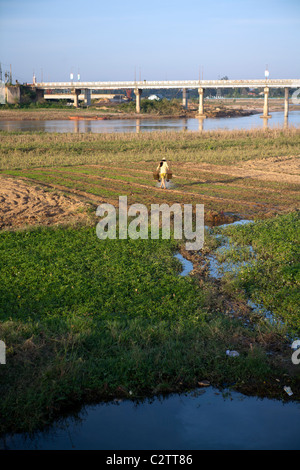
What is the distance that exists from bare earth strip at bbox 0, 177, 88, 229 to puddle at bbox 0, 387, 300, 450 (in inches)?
328

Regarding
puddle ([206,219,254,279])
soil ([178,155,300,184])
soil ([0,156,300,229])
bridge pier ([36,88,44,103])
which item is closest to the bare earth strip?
soil ([0,156,300,229])

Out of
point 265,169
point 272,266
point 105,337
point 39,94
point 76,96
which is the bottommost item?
point 105,337

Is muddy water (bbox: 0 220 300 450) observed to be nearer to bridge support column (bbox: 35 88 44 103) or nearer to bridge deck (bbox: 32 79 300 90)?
bridge deck (bbox: 32 79 300 90)

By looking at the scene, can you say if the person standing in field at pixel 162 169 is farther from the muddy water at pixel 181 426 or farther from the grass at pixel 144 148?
the muddy water at pixel 181 426

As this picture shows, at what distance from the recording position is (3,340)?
6.95 meters

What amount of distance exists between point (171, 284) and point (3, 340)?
11.2 feet

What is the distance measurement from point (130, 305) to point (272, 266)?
11.0 ft

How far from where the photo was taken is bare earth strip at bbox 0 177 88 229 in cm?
1426

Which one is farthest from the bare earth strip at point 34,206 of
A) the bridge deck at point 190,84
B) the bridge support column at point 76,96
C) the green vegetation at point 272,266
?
the bridge support column at point 76,96

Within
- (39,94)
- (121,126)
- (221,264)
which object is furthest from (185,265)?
(39,94)

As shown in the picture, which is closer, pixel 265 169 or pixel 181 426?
pixel 181 426

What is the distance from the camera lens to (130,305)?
844 centimetres

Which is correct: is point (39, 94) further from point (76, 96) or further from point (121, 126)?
point (121, 126)
